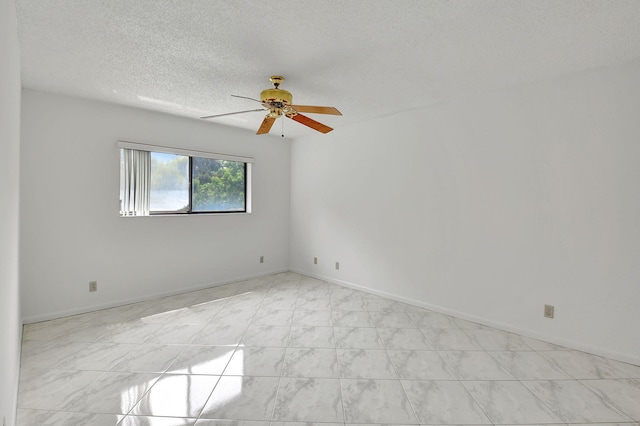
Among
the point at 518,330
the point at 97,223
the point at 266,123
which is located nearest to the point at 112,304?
the point at 97,223

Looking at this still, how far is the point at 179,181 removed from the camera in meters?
3.98

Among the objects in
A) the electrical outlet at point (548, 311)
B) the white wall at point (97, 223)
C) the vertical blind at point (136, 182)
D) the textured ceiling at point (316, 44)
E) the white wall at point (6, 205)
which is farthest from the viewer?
the vertical blind at point (136, 182)

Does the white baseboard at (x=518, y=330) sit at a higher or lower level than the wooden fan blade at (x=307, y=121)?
lower

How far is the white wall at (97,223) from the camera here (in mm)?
2893

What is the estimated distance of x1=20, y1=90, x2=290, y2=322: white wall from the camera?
289 centimetres

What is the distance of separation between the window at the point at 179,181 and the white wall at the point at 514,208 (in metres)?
1.88

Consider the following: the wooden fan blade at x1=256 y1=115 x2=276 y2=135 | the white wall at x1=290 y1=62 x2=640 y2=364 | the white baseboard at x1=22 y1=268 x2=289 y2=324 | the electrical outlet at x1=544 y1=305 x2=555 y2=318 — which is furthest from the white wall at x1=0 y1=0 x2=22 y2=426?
the electrical outlet at x1=544 y1=305 x2=555 y2=318

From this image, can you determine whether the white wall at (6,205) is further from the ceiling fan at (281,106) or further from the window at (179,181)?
the window at (179,181)

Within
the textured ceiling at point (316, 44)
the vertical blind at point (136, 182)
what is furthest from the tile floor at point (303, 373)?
the textured ceiling at point (316, 44)

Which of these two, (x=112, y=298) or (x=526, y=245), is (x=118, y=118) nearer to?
(x=112, y=298)

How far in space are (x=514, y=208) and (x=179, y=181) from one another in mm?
4141

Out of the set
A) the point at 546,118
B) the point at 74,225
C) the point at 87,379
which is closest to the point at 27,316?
the point at 74,225

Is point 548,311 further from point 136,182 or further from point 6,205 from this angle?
point 136,182

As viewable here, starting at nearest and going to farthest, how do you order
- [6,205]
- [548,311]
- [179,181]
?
1. [6,205]
2. [548,311]
3. [179,181]
